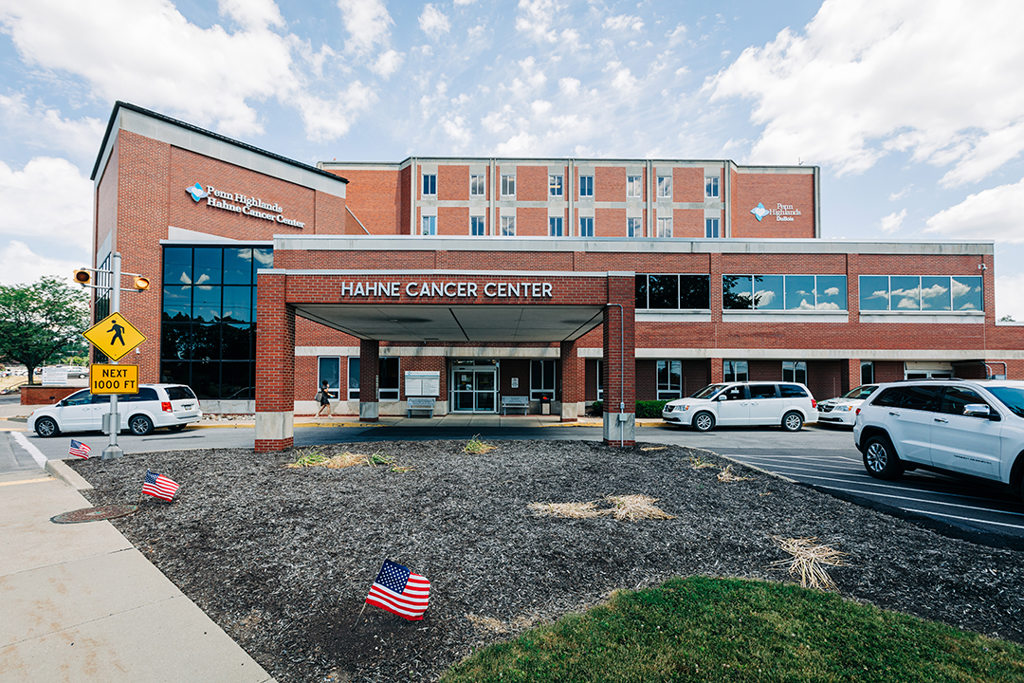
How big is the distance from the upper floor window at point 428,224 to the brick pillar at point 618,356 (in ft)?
101

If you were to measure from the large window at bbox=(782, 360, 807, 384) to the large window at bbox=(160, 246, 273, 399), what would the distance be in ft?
89.2

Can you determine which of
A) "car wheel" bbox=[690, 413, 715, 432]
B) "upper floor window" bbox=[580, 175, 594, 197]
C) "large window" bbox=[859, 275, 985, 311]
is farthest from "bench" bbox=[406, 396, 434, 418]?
"upper floor window" bbox=[580, 175, 594, 197]

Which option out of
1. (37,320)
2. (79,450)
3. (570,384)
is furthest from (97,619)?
(37,320)

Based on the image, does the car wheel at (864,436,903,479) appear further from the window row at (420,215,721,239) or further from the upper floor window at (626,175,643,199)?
the upper floor window at (626,175,643,199)

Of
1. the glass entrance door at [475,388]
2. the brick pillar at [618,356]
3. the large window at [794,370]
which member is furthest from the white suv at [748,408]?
the glass entrance door at [475,388]

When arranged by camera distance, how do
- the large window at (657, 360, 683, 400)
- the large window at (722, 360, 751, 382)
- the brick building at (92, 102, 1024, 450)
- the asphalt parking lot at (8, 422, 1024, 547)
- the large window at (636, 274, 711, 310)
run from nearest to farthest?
the asphalt parking lot at (8, 422, 1024, 547) < the brick building at (92, 102, 1024, 450) < the large window at (636, 274, 711, 310) < the large window at (722, 360, 751, 382) < the large window at (657, 360, 683, 400)

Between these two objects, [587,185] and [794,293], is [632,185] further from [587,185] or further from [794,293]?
[794,293]

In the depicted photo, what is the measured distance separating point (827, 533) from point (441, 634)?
490 centimetres

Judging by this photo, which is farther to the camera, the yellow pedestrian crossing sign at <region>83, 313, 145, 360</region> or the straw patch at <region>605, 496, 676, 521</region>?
the yellow pedestrian crossing sign at <region>83, 313, 145, 360</region>

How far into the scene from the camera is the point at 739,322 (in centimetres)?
2395

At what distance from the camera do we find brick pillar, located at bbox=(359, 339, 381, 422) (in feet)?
69.6

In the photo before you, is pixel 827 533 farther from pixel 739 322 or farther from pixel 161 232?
pixel 161 232

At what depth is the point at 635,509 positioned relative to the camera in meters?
6.63

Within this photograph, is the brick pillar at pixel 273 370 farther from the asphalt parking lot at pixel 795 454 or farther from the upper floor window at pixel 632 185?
the upper floor window at pixel 632 185
